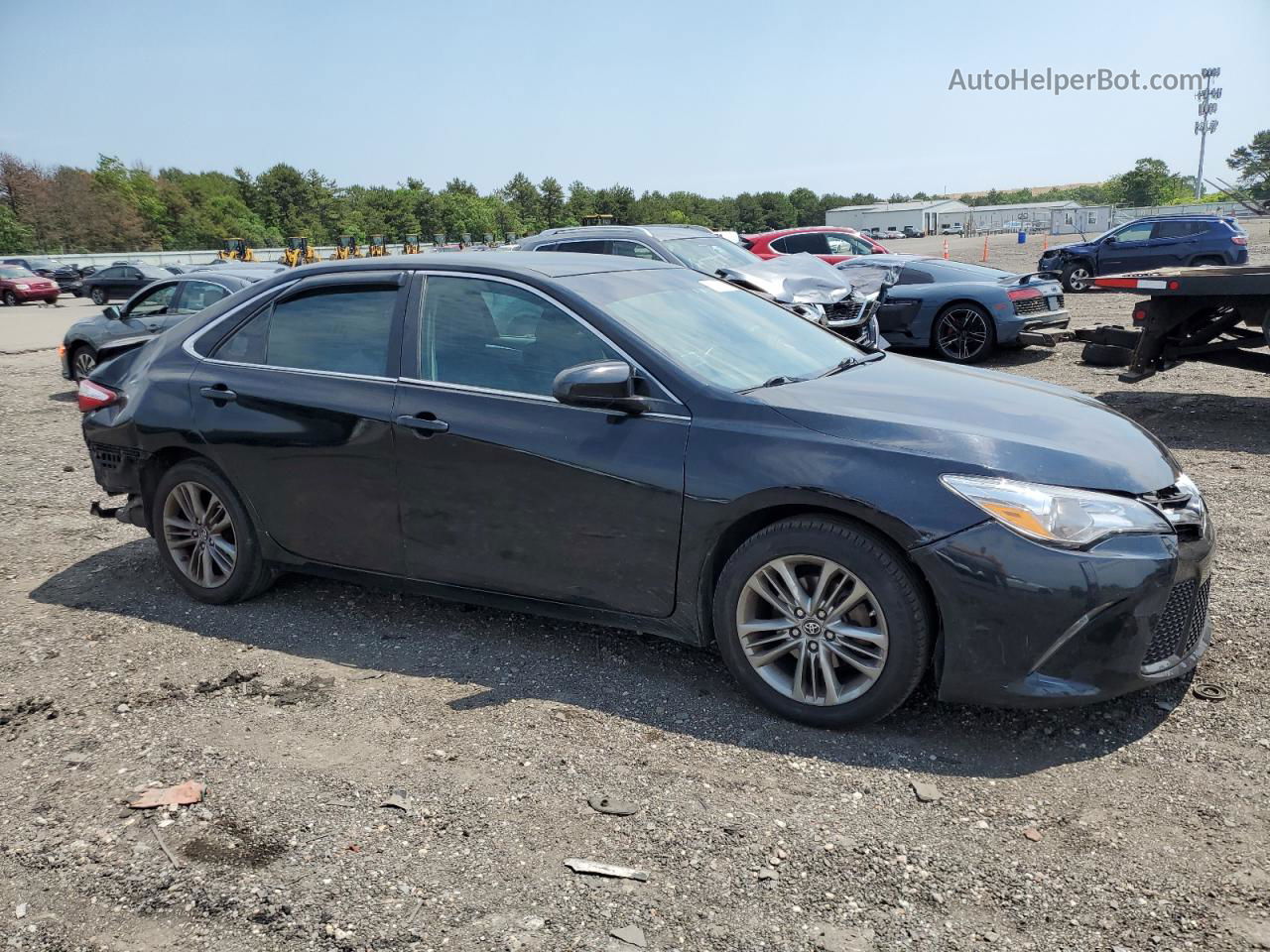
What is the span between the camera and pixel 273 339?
4.86 meters

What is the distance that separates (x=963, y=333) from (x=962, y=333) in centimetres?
1

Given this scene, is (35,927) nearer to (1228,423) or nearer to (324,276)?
(324,276)

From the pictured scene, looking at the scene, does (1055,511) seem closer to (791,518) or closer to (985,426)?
(985,426)

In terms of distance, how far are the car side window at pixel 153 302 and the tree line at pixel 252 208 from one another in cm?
6431

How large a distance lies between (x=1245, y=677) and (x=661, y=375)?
8.38ft

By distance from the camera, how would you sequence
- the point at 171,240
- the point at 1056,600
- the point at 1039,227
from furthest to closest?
1. the point at 1039,227
2. the point at 171,240
3. the point at 1056,600

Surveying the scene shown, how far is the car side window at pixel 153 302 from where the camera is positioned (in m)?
12.6

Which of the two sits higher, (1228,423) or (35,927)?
(1228,423)

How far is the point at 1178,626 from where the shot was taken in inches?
137

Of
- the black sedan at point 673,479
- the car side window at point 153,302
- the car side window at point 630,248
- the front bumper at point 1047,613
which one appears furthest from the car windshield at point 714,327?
the car side window at point 153,302

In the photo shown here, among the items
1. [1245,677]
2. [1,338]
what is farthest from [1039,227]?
[1245,677]

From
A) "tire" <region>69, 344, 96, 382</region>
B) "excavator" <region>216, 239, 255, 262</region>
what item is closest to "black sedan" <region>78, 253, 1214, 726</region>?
"tire" <region>69, 344, 96, 382</region>

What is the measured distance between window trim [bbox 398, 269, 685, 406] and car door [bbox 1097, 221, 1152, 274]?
22085mm

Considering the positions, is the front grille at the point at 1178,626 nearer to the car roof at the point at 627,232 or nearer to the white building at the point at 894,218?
the car roof at the point at 627,232
